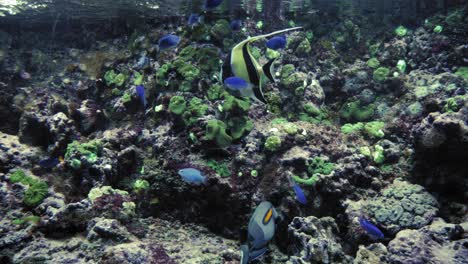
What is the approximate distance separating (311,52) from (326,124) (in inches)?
114

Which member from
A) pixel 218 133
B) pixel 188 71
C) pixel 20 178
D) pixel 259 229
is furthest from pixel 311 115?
pixel 20 178

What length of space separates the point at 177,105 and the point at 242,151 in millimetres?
1531

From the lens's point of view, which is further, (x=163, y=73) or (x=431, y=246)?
(x=163, y=73)

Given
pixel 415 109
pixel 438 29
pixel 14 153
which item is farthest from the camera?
pixel 438 29

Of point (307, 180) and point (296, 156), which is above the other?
point (296, 156)

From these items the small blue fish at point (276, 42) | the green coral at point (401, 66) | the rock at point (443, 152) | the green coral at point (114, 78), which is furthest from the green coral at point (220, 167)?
the green coral at point (401, 66)

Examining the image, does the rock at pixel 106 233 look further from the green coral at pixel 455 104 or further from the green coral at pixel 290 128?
the green coral at pixel 455 104

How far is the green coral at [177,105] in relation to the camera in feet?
18.4

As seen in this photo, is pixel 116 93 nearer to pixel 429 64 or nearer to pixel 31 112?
pixel 31 112

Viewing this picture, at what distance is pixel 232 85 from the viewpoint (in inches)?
120

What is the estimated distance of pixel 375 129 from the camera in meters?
6.17

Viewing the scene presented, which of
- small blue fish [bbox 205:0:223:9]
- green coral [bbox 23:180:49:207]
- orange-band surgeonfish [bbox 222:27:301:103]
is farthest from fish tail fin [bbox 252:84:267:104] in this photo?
green coral [bbox 23:180:49:207]

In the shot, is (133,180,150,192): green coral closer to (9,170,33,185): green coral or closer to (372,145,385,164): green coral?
(9,170,33,185): green coral

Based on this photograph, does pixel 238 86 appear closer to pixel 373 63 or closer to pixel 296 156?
pixel 296 156
